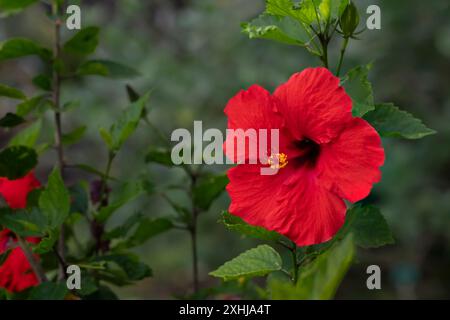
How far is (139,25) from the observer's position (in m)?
2.77

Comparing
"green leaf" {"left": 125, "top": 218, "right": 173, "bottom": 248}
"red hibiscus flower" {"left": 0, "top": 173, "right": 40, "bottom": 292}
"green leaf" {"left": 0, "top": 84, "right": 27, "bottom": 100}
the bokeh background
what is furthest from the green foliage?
the bokeh background

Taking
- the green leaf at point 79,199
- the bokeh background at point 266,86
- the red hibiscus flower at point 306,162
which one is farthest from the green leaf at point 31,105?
the bokeh background at point 266,86

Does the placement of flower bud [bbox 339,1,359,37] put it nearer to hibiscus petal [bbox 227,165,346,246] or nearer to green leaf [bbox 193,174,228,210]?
hibiscus petal [bbox 227,165,346,246]

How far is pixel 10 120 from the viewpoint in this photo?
2.55 ft

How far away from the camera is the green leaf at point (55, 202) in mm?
678

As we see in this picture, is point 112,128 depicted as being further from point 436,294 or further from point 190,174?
point 436,294

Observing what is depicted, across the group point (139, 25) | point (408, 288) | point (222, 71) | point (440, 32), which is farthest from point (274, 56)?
point (408, 288)

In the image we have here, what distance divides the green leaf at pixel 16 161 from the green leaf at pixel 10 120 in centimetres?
4

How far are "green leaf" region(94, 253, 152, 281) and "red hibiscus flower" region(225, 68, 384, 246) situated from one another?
0.21 m

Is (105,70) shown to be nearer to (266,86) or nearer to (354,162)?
(354,162)

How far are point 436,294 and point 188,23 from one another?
143 cm

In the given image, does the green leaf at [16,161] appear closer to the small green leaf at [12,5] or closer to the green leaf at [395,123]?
the small green leaf at [12,5]

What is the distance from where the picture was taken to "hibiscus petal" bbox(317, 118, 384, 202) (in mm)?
545

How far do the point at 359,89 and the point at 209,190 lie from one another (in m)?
0.29
